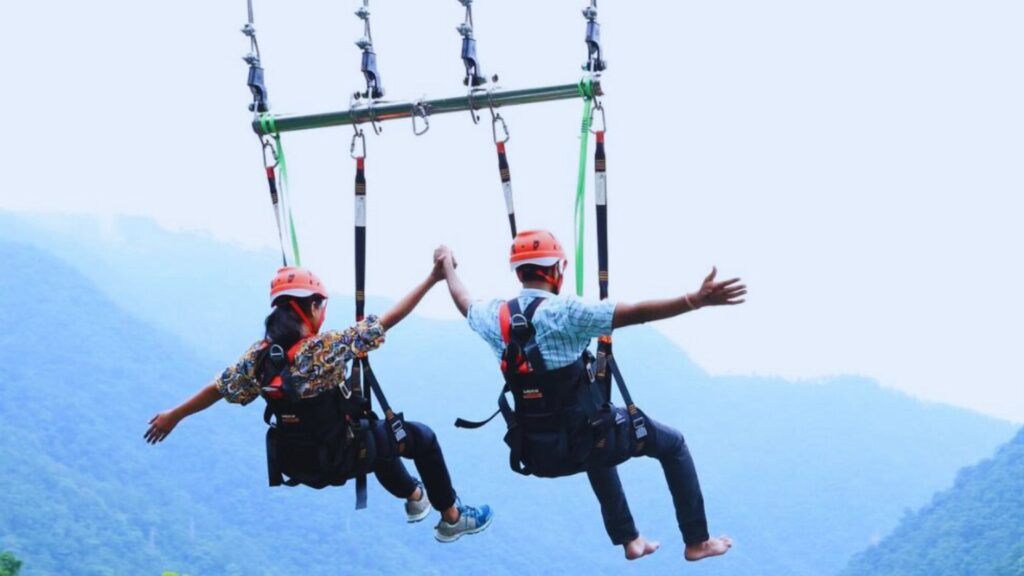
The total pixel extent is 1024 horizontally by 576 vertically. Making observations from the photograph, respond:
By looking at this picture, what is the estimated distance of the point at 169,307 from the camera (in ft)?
420

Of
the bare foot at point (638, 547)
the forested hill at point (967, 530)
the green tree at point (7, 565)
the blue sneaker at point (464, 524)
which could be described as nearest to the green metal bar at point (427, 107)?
the blue sneaker at point (464, 524)

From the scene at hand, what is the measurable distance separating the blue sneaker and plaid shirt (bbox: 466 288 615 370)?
1123 mm

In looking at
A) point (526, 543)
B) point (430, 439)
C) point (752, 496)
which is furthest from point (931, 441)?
point (430, 439)

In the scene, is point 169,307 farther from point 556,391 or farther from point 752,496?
point 556,391

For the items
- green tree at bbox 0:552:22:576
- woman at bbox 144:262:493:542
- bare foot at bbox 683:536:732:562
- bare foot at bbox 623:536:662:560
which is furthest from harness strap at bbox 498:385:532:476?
green tree at bbox 0:552:22:576

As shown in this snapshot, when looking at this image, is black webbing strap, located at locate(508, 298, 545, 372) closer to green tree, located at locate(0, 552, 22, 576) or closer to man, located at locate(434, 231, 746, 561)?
man, located at locate(434, 231, 746, 561)

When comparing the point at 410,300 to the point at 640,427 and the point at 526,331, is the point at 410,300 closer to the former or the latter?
the point at 526,331

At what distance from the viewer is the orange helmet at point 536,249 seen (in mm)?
6125

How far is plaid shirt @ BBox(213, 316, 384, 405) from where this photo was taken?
21.0 ft

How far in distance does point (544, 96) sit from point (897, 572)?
72254 millimetres

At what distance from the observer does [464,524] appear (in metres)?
7.18

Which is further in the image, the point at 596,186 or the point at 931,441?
the point at 931,441

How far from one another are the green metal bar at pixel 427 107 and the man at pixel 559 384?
26.1 inches

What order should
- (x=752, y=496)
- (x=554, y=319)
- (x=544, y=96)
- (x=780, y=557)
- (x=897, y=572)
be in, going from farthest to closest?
(x=752, y=496) → (x=780, y=557) → (x=897, y=572) → (x=544, y=96) → (x=554, y=319)
